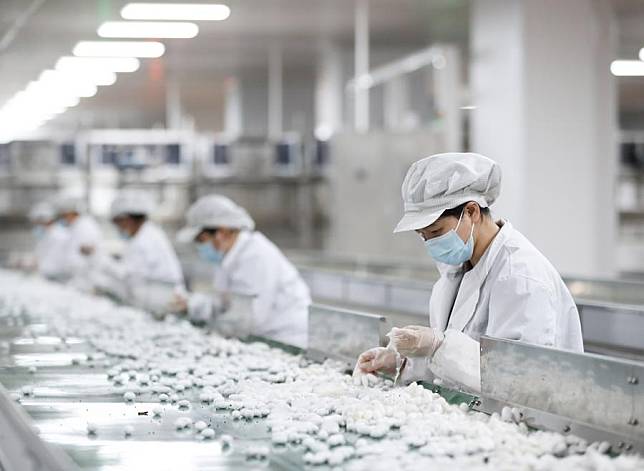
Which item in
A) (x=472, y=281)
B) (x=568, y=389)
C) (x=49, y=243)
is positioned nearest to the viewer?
(x=568, y=389)

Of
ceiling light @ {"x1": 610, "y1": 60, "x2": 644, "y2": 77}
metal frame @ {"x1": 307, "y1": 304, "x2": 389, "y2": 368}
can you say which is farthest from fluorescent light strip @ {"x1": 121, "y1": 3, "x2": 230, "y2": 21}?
metal frame @ {"x1": 307, "y1": 304, "x2": 389, "y2": 368}

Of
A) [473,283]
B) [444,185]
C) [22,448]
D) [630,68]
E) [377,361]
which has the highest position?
[630,68]

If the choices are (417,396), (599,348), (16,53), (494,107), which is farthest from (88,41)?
(417,396)

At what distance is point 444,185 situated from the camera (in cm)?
248

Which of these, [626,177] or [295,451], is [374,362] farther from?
[626,177]

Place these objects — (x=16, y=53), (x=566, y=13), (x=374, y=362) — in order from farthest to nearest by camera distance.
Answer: (x=16, y=53) < (x=566, y=13) < (x=374, y=362)

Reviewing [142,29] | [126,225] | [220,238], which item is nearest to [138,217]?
[126,225]

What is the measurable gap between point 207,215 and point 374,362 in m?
2.08

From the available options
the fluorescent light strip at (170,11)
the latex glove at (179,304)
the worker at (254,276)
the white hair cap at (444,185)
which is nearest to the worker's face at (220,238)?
the worker at (254,276)

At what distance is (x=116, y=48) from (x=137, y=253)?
204 cm

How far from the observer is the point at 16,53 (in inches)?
299

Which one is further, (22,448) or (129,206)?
(129,206)

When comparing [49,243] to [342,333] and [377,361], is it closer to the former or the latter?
[342,333]

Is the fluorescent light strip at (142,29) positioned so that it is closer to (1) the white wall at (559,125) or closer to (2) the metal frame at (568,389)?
(1) the white wall at (559,125)
